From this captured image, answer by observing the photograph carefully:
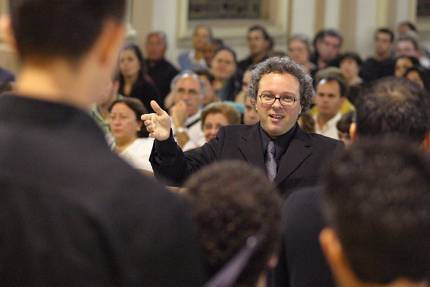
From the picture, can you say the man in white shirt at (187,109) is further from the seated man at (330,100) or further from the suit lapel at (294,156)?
the suit lapel at (294,156)

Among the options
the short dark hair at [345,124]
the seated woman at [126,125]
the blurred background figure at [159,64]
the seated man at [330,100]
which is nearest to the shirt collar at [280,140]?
the short dark hair at [345,124]

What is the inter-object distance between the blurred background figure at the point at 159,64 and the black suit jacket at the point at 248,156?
642 cm

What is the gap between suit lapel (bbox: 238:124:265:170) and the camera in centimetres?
449

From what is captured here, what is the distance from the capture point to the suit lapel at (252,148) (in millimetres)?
4488

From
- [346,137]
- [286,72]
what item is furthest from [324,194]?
[346,137]

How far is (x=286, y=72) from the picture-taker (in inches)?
190

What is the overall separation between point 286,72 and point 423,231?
3112 mm

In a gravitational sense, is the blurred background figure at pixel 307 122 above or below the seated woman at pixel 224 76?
below

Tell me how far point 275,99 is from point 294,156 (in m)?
0.37

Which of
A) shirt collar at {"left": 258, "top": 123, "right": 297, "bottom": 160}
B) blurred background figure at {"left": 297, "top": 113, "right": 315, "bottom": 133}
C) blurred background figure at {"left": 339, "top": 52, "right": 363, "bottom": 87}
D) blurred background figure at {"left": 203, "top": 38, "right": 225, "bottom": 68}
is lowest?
shirt collar at {"left": 258, "top": 123, "right": 297, "bottom": 160}

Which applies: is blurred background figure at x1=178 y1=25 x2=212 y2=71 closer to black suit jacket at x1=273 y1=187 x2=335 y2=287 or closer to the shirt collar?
the shirt collar

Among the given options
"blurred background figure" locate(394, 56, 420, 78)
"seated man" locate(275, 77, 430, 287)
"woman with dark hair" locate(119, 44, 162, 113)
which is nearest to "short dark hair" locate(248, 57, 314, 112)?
"seated man" locate(275, 77, 430, 287)

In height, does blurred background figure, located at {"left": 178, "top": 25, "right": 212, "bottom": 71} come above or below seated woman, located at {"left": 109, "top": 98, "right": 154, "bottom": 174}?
above

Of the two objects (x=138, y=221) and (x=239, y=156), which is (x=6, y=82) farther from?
(x=138, y=221)
